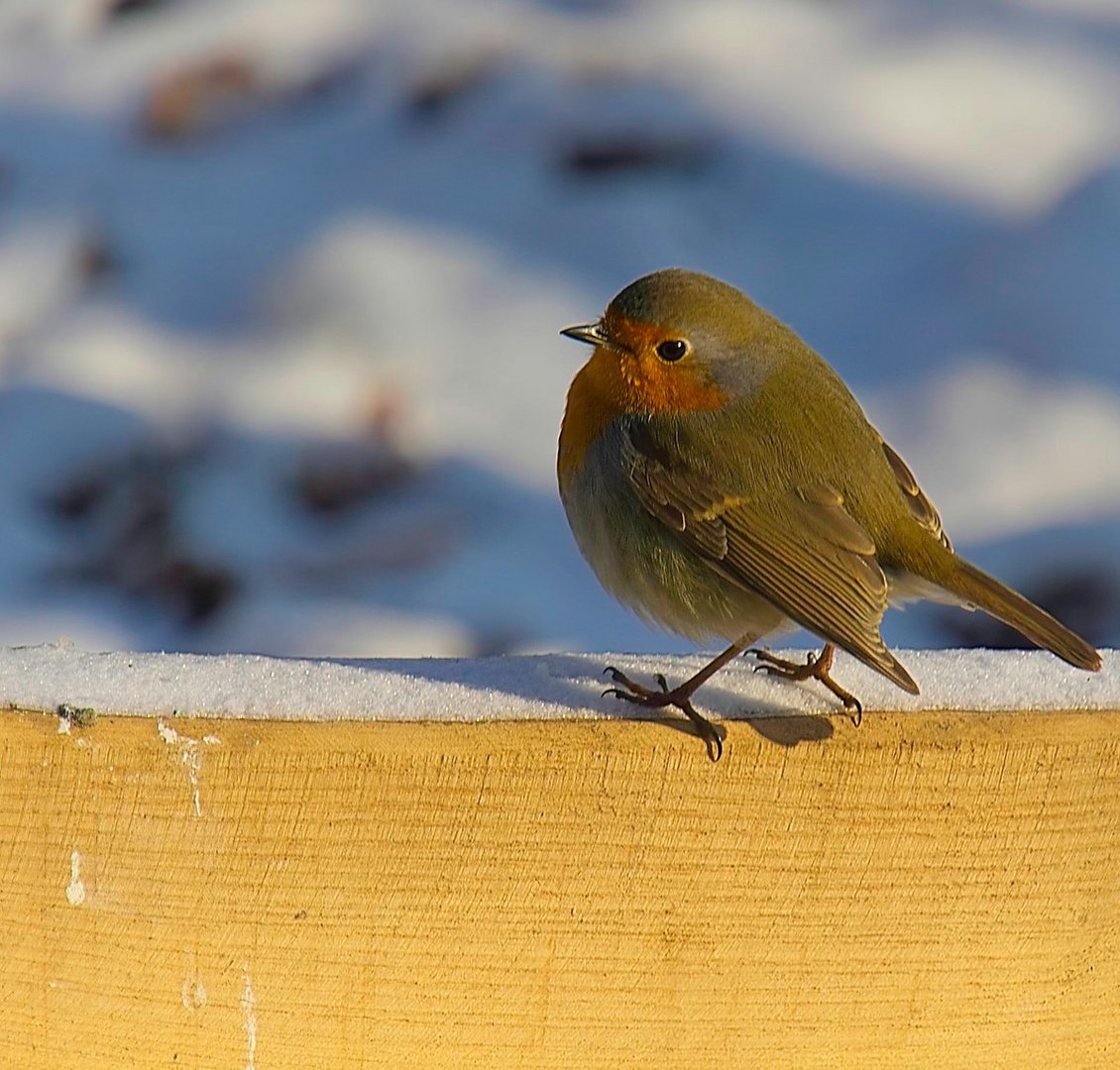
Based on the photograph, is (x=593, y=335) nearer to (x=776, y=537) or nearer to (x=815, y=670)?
(x=776, y=537)

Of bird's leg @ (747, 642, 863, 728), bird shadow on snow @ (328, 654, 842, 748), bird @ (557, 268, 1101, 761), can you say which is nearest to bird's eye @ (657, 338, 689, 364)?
bird @ (557, 268, 1101, 761)

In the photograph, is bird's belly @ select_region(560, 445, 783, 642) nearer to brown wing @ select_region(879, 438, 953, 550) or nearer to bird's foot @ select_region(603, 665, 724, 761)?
brown wing @ select_region(879, 438, 953, 550)

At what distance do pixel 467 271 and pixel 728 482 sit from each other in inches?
76.8

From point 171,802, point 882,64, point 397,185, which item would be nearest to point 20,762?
point 171,802

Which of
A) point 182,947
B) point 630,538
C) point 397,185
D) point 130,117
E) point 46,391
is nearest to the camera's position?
point 182,947

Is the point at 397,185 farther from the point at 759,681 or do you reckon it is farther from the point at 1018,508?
the point at 759,681

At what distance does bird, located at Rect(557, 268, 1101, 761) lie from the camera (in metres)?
2.35

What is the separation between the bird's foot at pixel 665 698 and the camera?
1656 mm

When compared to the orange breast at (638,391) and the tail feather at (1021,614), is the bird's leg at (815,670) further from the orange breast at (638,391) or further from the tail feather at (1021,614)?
the orange breast at (638,391)

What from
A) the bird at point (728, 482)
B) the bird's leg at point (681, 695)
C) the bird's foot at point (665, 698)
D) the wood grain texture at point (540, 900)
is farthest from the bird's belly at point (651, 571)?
the wood grain texture at point (540, 900)

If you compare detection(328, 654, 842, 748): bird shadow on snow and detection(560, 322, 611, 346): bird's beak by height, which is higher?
detection(560, 322, 611, 346): bird's beak

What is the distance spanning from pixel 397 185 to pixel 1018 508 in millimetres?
1837

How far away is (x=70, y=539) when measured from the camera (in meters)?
3.71

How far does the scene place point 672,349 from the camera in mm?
2504
